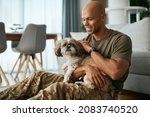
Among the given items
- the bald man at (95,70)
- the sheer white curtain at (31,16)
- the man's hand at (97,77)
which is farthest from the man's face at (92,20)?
the sheer white curtain at (31,16)

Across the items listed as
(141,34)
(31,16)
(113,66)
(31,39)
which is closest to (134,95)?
(141,34)

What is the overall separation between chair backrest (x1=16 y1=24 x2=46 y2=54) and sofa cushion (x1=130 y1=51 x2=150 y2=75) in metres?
2.20

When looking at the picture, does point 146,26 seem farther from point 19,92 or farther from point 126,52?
point 19,92

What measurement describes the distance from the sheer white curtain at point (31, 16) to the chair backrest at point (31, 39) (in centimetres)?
157

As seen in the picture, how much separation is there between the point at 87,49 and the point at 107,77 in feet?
0.71

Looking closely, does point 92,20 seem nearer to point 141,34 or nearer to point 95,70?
point 95,70

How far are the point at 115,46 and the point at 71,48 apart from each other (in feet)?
0.88

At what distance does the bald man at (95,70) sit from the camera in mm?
1486

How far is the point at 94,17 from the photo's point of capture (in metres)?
1.58

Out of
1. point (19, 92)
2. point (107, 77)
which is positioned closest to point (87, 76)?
point (107, 77)

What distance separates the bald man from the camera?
1.49m

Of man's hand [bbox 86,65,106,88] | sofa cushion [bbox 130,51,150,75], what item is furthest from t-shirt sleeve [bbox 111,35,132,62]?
sofa cushion [bbox 130,51,150,75]

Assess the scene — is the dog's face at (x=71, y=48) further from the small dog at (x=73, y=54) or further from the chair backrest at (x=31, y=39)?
the chair backrest at (x=31, y=39)

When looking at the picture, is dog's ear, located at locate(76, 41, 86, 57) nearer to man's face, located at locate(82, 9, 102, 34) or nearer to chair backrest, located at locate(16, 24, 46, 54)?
man's face, located at locate(82, 9, 102, 34)
